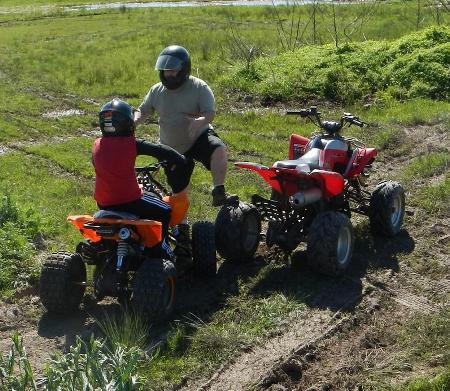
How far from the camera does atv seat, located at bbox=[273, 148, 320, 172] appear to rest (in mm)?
7402

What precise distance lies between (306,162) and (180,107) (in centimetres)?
135

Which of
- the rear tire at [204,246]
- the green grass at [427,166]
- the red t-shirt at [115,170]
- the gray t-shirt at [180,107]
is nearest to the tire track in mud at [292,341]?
the rear tire at [204,246]

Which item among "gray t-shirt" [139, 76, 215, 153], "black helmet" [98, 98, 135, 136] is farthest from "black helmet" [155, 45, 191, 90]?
"black helmet" [98, 98, 135, 136]

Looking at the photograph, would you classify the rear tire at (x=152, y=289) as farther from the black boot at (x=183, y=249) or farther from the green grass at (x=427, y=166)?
the green grass at (x=427, y=166)

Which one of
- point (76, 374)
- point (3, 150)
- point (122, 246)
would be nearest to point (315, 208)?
point (122, 246)

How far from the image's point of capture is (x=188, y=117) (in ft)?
26.2

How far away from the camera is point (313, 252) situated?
7.09 meters

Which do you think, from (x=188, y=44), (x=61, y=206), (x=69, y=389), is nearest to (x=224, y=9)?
(x=188, y=44)

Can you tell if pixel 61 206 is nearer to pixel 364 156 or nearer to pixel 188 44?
pixel 364 156

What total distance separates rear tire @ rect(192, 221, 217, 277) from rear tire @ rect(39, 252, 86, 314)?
105cm

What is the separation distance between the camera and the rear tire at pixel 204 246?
7.13 m

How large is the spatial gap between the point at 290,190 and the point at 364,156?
1.18 metres

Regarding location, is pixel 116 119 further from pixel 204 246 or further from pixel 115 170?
pixel 204 246

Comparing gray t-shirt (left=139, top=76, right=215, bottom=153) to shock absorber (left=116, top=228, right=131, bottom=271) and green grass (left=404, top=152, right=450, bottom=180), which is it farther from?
green grass (left=404, top=152, right=450, bottom=180)
